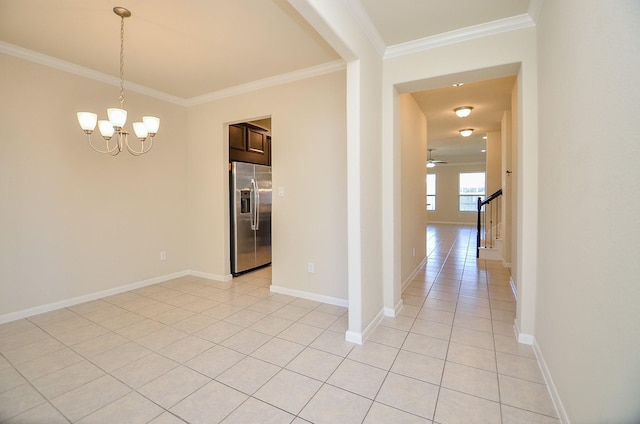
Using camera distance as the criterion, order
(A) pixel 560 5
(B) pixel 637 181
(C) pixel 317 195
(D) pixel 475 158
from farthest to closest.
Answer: (D) pixel 475 158 → (C) pixel 317 195 → (A) pixel 560 5 → (B) pixel 637 181

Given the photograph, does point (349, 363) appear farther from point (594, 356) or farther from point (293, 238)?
point (293, 238)

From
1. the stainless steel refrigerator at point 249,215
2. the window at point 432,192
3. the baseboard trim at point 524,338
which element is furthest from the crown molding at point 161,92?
the window at point 432,192

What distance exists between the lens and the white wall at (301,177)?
3234mm

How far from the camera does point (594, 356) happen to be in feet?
3.94

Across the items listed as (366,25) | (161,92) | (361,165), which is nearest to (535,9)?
(366,25)

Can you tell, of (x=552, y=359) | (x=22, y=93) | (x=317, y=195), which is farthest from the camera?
(x=317, y=195)

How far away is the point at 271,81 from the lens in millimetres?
3594

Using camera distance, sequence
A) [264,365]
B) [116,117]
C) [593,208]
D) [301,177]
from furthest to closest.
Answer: [301,177], [116,117], [264,365], [593,208]

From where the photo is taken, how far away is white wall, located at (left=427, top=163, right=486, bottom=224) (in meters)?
11.8

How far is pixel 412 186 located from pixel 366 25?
2465 millimetres

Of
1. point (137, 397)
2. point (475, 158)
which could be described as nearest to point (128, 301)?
point (137, 397)

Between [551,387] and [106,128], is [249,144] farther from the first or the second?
[551,387]

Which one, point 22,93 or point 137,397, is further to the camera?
point 22,93

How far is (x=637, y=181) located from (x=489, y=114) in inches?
192
